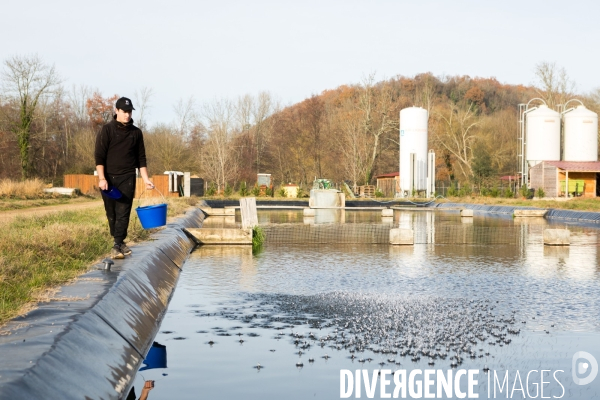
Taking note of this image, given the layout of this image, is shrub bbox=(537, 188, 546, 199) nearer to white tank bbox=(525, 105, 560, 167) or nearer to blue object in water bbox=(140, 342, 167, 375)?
white tank bbox=(525, 105, 560, 167)

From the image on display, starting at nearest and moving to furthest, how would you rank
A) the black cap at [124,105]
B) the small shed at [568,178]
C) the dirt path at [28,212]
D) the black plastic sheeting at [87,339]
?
the black plastic sheeting at [87,339]
the black cap at [124,105]
the dirt path at [28,212]
the small shed at [568,178]

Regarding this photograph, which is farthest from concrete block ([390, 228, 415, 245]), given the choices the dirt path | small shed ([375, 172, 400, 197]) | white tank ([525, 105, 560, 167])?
small shed ([375, 172, 400, 197])

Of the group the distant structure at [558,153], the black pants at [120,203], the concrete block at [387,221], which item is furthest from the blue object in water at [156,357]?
the distant structure at [558,153]

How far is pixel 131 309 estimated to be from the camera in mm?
8484

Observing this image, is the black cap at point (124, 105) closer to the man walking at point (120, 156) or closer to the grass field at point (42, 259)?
the man walking at point (120, 156)

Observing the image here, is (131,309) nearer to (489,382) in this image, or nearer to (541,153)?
(489,382)

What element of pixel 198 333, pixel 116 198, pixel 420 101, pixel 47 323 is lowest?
pixel 198 333

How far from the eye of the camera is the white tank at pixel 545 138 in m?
54.5

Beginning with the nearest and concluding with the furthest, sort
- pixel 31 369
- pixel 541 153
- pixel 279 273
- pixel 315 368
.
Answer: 1. pixel 31 369
2. pixel 315 368
3. pixel 279 273
4. pixel 541 153

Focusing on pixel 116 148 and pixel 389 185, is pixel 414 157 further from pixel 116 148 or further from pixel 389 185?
pixel 116 148

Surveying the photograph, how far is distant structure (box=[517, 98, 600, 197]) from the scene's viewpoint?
5012 cm

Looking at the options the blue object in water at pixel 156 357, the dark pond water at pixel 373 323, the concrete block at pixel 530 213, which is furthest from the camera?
the concrete block at pixel 530 213

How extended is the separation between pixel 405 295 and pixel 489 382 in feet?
15.6

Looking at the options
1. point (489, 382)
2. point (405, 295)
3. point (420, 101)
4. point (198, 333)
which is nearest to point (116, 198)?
point (198, 333)
